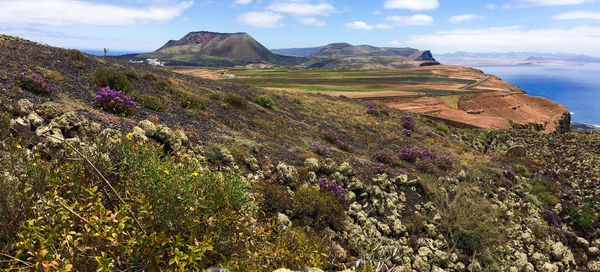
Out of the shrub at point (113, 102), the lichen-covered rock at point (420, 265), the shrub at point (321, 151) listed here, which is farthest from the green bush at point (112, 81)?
the lichen-covered rock at point (420, 265)

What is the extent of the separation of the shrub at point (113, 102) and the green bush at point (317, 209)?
7.43m

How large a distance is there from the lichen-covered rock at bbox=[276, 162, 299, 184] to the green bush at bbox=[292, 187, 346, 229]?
0.76 metres

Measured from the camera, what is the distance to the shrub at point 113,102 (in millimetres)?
9914

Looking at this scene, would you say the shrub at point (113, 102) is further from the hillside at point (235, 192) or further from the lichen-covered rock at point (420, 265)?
the lichen-covered rock at point (420, 265)

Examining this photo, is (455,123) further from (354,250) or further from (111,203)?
(111,203)

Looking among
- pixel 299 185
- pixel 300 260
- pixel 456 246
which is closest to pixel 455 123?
pixel 456 246

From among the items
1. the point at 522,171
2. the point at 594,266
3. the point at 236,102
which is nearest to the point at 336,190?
the point at 594,266

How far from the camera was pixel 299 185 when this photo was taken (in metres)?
8.75

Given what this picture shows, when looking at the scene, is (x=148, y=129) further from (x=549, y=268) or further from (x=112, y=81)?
(x=549, y=268)

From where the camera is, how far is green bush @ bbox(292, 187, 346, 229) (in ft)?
24.4

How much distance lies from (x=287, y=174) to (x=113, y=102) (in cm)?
716

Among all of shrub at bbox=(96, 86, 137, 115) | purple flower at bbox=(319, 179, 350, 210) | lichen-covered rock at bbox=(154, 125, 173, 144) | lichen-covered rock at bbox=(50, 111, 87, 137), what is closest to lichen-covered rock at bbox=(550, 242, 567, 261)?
purple flower at bbox=(319, 179, 350, 210)

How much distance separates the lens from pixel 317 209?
7.64 metres

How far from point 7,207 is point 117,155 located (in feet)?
5.40
